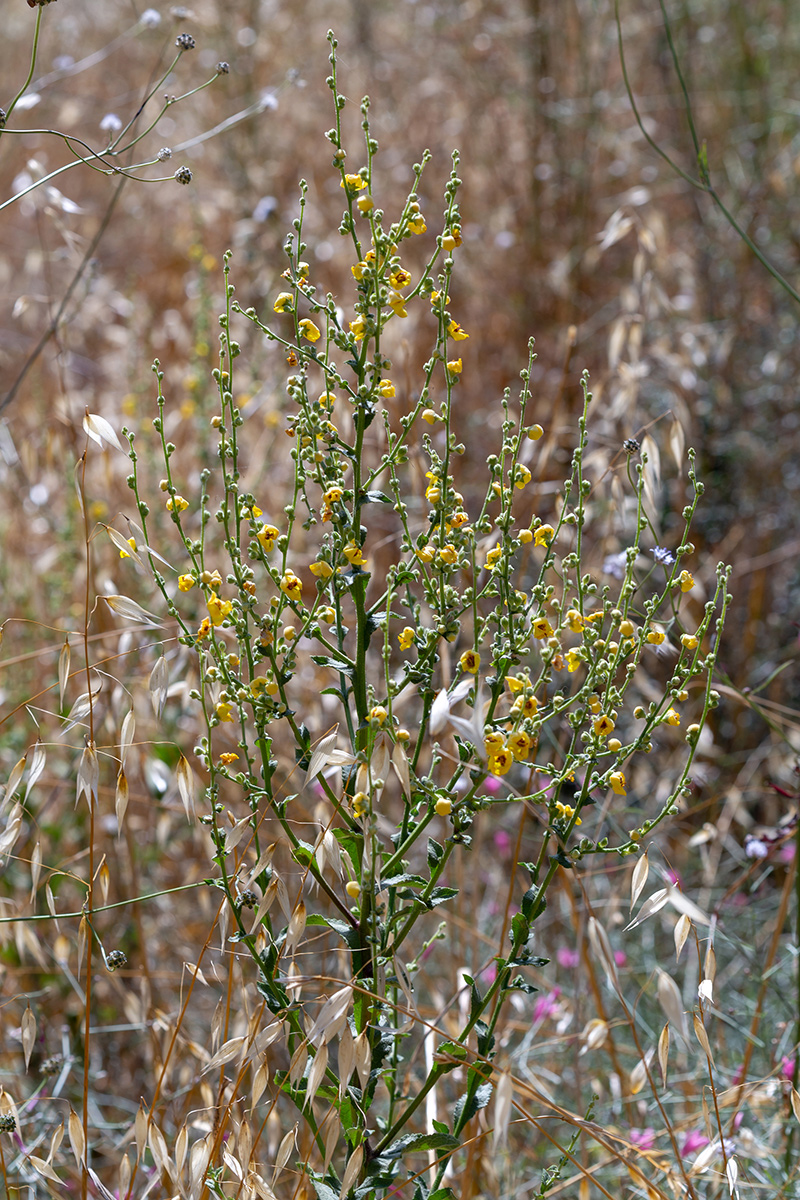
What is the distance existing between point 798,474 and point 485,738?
244 centimetres

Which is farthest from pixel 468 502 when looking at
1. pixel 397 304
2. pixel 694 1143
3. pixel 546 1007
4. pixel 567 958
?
pixel 397 304

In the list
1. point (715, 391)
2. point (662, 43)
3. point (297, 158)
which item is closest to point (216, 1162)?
point (715, 391)

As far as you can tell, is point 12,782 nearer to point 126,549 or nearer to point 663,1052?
point 126,549

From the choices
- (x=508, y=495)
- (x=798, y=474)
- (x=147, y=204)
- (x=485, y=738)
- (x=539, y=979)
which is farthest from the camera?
(x=147, y=204)

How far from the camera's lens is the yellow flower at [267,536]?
39.6 inches

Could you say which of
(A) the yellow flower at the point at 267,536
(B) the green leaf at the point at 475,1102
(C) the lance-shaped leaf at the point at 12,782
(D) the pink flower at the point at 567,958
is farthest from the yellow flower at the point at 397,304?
(D) the pink flower at the point at 567,958

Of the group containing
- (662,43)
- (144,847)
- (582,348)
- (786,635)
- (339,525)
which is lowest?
(144,847)

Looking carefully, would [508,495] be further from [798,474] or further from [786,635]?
[798,474]

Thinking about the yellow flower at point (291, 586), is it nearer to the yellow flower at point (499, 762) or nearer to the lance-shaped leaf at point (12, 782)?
the yellow flower at point (499, 762)

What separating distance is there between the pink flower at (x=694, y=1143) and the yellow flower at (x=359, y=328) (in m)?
1.25

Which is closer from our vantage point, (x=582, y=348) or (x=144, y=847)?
(x=144, y=847)

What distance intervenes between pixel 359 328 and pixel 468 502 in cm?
212

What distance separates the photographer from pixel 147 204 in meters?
4.93

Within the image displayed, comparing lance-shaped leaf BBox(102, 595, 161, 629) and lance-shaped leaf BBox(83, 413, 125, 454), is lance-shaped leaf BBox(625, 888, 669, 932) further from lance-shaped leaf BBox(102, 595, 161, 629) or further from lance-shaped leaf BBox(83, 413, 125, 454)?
lance-shaped leaf BBox(83, 413, 125, 454)
